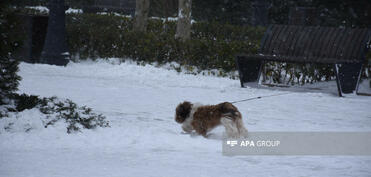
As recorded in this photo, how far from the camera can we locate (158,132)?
264 inches

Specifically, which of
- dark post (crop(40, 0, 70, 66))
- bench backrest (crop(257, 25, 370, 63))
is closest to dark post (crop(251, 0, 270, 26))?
dark post (crop(40, 0, 70, 66))

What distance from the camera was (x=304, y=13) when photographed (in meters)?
16.2

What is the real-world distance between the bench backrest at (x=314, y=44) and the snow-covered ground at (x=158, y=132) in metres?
0.96

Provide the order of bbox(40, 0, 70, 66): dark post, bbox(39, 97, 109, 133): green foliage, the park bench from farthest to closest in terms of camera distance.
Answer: bbox(40, 0, 70, 66): dark post
the park bench
bbox(39, 97, 109, 133): green foliage

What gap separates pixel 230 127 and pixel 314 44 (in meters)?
5.83

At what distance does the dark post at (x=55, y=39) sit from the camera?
1387 centimetres

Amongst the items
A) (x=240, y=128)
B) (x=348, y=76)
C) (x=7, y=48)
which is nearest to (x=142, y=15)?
(x=348, y=76)

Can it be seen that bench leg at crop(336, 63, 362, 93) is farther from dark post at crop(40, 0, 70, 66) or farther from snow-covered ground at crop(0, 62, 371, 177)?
dark post at crop(40, 0, 70, 66)

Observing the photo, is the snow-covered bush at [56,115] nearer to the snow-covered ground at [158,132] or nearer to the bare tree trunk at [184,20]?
the snow-covered ground at [158,132]

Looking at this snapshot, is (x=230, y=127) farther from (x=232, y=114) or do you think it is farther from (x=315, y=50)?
(x=315, y=50)

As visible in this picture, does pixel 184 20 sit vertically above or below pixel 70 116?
above

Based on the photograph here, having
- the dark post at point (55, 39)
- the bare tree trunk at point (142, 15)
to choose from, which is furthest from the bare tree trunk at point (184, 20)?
the dark post at point (55, 39)

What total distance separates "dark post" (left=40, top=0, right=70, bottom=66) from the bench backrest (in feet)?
17.5

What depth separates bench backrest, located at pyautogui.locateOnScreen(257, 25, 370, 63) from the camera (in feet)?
35.8
